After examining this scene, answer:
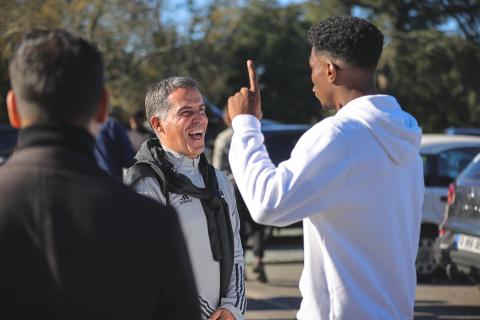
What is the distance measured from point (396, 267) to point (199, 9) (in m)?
22.2

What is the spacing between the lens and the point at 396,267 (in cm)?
277

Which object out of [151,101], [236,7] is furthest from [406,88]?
[151,101]

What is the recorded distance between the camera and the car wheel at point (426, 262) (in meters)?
10.0

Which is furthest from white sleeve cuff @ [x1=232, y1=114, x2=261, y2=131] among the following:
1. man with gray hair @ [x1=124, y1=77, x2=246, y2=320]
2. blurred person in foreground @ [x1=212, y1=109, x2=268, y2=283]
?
blurred person in foreground @ [x1=212, y1=109, x2=268, y2=283]

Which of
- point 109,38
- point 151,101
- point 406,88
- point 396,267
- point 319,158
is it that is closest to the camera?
point 319,158

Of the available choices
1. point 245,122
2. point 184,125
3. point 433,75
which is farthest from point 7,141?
point 433,75

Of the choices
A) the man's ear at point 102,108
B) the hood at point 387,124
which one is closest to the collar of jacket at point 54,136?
the man's ear at point 102,108

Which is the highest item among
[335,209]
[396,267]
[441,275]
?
[335,209]

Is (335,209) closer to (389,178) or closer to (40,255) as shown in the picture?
(389,178)

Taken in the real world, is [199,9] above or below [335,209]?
below

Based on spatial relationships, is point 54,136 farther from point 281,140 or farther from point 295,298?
point 281,140

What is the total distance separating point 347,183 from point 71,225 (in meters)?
1.16

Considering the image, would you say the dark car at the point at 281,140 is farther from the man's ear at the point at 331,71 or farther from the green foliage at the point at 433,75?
the green foliage at the point at 433,75

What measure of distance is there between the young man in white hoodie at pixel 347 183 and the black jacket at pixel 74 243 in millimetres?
857
